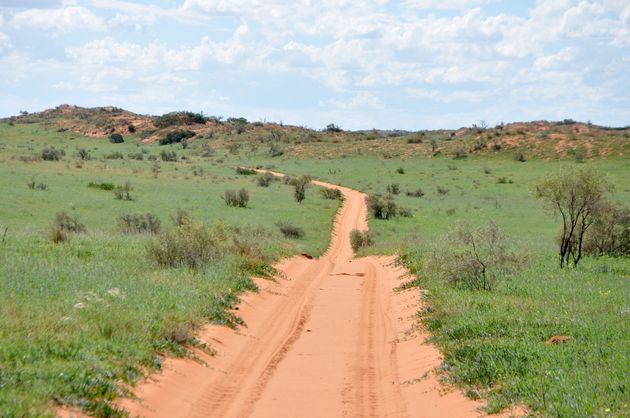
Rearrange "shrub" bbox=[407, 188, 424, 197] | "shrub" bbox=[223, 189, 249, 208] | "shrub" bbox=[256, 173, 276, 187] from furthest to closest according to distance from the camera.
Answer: "shrub" bbox=[407, 188, 424, 197], "shrub" bbox=[256, 173, 276, 187], "shrub" bbox=[223, 189, 249, 208]

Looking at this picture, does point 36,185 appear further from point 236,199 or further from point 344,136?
point 344,136

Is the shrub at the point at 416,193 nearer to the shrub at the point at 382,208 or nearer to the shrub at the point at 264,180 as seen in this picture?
the shrub at the point at 264,180

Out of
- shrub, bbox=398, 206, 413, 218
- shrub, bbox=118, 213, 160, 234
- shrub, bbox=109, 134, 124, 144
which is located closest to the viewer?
shrub, bbox=118, 213, 160, 234

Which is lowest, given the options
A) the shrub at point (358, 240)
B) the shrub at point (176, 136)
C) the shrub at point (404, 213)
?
the shrub at point (358, 240)

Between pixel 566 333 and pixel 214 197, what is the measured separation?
4021cm

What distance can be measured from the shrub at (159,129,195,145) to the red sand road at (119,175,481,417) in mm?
101127

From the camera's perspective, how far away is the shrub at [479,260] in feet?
60.4

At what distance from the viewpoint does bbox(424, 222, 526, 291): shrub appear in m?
Answer: 18.4

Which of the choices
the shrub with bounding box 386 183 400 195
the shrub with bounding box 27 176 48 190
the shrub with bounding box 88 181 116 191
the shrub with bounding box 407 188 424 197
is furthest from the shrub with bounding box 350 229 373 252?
the shrub with bounding box 386 183 400 195

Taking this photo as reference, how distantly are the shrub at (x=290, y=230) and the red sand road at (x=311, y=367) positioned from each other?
16.0 metres

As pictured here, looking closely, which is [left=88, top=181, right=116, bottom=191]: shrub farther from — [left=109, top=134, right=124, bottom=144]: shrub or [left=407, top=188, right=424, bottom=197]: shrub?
[left=109, top=134, right=124, bottom=144]: shrub

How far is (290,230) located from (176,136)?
88438mm

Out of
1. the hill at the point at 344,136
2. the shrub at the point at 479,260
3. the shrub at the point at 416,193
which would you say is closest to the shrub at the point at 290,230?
the shrub at the point at 479,260

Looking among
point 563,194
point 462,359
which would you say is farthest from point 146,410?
point 563,194
